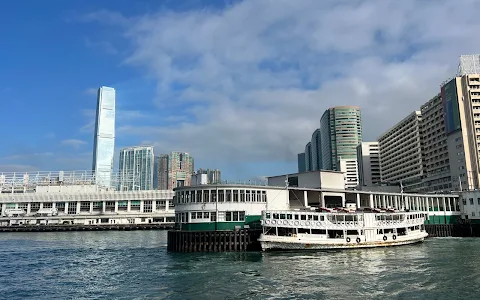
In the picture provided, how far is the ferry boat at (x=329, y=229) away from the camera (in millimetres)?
53938

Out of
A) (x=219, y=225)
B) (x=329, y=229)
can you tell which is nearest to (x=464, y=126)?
(x=329, y=229)

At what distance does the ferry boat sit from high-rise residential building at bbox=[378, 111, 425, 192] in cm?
10671

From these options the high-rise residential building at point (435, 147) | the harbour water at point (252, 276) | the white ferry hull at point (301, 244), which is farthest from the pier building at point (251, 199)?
the high-rise residential building at point (435, 147)

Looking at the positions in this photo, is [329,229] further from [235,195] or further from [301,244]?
[235,195]

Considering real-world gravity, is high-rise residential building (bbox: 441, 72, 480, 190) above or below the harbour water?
above

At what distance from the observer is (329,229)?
2213 inches

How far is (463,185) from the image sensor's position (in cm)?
12581

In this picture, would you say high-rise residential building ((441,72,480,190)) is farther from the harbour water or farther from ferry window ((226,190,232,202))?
ferry window ((226,190,232,202))

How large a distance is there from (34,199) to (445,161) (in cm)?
16798

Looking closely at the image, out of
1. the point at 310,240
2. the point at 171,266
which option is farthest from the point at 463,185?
the point at 171,266

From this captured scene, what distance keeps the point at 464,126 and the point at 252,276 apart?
396 feet

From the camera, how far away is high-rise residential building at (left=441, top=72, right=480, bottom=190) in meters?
125

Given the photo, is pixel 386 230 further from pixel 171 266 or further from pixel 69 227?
pixel 69 227

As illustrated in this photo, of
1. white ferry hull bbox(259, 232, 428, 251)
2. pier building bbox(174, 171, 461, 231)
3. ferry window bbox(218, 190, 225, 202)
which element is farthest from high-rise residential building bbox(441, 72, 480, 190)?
ferry window bbox(218, 190, 225, 202)
